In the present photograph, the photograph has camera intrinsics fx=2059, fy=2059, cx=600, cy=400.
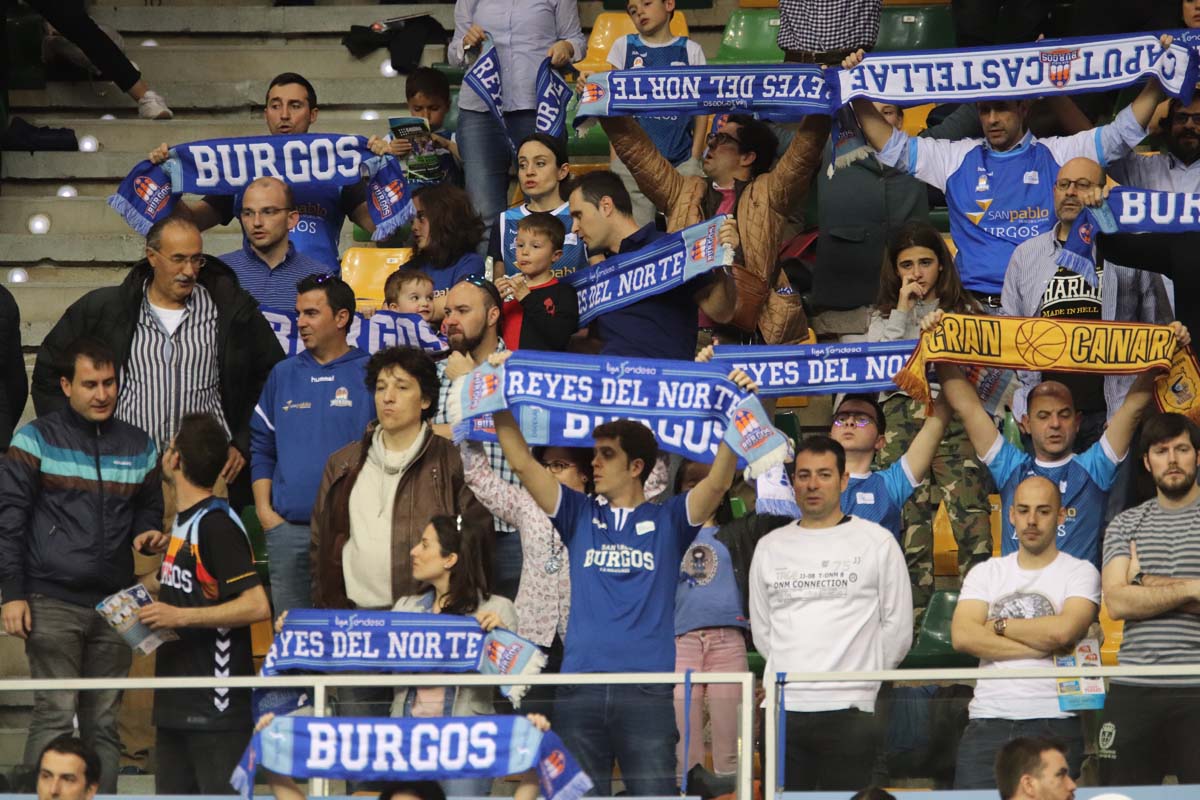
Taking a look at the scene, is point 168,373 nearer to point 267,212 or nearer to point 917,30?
point 267,212

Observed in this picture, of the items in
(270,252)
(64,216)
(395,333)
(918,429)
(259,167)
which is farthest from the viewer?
(64,216)

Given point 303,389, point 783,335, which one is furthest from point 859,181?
Answer: point 303,389

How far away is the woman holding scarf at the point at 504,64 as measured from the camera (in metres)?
10.3

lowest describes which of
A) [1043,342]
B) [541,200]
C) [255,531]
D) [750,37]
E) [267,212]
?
[255,531]

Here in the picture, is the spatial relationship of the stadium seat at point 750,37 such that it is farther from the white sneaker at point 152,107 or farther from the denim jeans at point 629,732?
the denim jeans at point 629,732

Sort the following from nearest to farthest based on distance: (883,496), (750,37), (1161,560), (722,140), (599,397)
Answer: (1161,560)
(599,397)
(883,496)
(722,140)
(750,37)

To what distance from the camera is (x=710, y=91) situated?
9.17 m

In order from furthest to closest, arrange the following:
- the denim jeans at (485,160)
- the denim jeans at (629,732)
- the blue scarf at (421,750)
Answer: the denim jeans at (485,160), the denim jeans at (629,732), the blue scarf at (421,750)

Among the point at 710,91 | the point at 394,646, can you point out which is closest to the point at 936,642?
the point at 394,646

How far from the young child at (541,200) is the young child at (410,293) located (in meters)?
0.32

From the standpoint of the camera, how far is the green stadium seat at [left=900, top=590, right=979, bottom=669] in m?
7.96

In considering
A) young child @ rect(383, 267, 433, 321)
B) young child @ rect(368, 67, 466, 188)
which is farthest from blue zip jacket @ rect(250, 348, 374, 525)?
young child @ rect(368, 67, 466, 188)

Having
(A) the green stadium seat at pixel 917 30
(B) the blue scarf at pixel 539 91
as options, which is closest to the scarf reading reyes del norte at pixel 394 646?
(B) the blue scarf at pixel 539 91

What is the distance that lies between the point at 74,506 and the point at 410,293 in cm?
208
